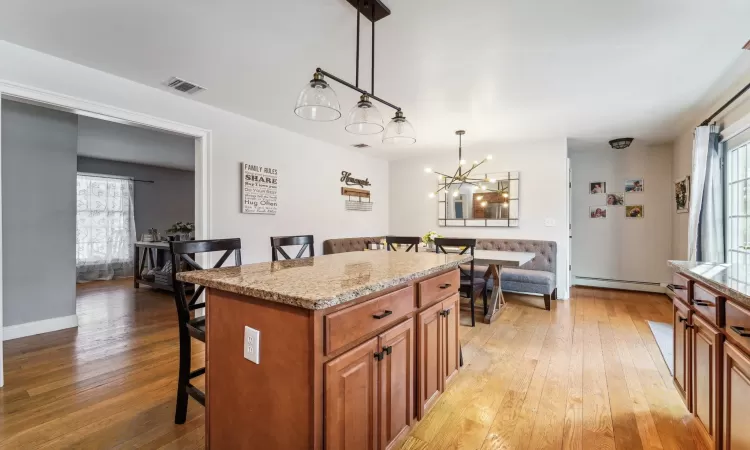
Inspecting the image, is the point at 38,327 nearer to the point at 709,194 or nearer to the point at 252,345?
the point at 252,345

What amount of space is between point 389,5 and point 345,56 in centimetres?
62

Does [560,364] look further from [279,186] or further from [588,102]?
[279,186]

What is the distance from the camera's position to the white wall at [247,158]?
2.42 meters

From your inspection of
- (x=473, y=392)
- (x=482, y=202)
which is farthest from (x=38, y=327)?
(x=482, y=202)

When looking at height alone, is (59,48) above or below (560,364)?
above

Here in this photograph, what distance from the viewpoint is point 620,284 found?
17.4 ft

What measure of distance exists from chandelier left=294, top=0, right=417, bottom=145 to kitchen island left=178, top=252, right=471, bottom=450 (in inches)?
32.2

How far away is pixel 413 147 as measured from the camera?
5234 millimetres

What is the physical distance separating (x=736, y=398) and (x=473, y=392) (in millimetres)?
1239

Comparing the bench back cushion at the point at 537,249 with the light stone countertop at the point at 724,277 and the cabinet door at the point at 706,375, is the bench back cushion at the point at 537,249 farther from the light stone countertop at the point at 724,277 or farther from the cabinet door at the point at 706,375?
the cabinet door at the point at 706,375

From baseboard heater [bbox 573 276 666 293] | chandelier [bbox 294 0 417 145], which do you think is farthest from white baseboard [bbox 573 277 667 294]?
chandelier [bbox 294 0 417 145]

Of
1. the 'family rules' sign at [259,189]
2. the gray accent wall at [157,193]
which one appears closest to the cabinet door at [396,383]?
the 'family rules' sign at [259,189]

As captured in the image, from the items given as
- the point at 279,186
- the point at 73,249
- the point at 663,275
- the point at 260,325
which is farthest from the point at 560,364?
the point at 73,249

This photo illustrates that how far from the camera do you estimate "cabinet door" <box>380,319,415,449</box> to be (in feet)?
4.55
